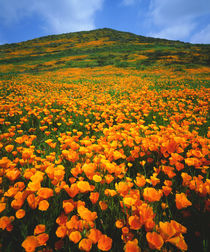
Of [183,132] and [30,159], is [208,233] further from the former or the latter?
[30,159]

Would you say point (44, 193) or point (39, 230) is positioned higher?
point (44, 193)

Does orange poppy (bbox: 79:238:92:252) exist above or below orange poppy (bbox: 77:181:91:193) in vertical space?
below

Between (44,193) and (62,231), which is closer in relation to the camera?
(62,231)

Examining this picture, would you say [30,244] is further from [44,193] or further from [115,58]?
[115,58]

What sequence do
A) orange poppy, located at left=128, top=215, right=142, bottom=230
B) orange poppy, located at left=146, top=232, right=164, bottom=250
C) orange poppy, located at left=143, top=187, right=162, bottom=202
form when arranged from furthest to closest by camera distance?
1. orange poppy, located at left=143, top=187, right=162, bottom=202
2. orange poppy, located at left=128, top=215, right=142, bottom=230
3. orange poppy, located at left=146, top=232, right=164, bottom=250

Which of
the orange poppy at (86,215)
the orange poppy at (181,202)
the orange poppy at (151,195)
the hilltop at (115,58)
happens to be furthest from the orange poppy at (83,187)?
the hilltop at (115,58)

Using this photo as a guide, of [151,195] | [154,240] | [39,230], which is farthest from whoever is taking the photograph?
[151,195]

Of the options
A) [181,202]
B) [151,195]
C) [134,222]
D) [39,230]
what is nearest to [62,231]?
[39,230]

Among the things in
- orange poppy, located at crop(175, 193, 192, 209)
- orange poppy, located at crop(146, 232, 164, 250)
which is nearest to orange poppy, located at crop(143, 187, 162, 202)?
orange poppy, located at crop(175, 193, 192, 209)

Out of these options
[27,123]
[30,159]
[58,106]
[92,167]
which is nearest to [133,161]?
[92,167]

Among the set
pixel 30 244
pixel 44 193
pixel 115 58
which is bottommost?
pixel 30 244

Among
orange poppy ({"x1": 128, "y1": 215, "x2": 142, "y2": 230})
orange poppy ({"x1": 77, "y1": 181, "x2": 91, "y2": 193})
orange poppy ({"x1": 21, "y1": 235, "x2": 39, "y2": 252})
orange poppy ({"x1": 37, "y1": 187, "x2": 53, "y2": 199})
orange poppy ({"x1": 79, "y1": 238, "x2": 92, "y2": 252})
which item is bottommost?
orange poppy ({"x1": 21, "y1": 235, "x2": 39, "y2": 252})

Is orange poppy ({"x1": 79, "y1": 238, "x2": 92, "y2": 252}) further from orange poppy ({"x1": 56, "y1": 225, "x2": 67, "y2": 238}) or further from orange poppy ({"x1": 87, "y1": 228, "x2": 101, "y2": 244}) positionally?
orange poppy ({"x1": 56, "y1": 225, "x2": 67, "y2": 238})

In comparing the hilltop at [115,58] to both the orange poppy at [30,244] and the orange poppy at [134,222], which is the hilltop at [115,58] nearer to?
the orange poppy at [134,222]
